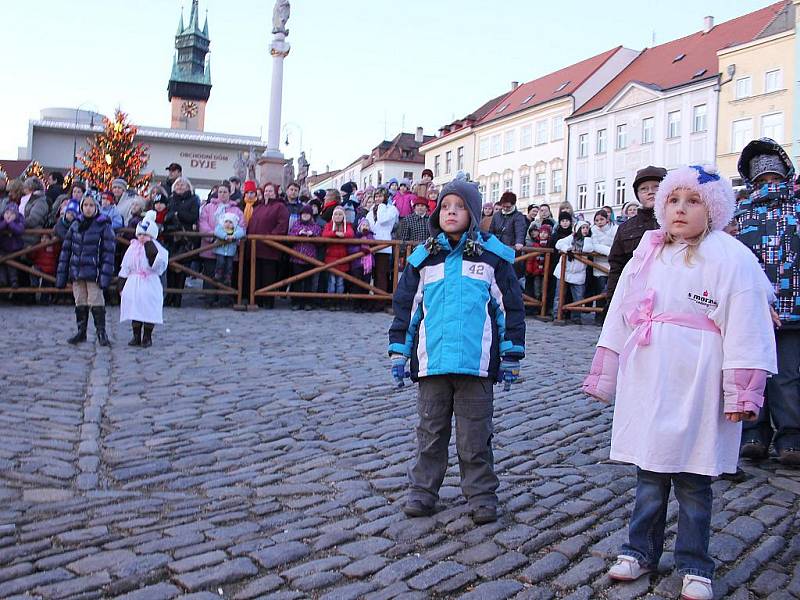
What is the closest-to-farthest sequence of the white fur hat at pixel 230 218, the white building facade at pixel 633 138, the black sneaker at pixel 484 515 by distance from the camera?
1. the black sneaker at pixel 484 515
2. the white fur hat at pixel 230 218
3. the white building facade at pixel 633 138

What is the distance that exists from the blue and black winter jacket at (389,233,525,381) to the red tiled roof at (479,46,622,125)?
53719mm

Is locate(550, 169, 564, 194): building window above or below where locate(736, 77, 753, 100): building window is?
below

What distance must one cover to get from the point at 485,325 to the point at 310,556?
143 centimetres

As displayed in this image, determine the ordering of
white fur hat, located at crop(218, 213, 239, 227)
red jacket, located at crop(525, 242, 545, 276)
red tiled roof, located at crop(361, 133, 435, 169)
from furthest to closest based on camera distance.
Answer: red tiled roof, located at crop(361, 133, 435, 169)
red jacket, located at crop(525, 242, 545, 276)
white fur hat, located at crop(218, 213, 239, 227)

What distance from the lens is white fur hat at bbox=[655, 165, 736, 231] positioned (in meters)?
3.50

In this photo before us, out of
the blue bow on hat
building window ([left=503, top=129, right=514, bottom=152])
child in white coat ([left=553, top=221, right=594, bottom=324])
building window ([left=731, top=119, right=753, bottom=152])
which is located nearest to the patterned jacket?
the blue bow on hat

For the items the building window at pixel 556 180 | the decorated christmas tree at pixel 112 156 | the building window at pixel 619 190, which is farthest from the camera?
the building window at pixel 556 180

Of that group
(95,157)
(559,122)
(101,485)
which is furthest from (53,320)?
(559,122)

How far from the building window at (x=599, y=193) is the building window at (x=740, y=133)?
412 inches

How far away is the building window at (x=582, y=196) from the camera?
5375 centimetres

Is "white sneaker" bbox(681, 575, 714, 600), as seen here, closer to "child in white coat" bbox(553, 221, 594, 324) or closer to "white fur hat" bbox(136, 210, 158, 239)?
"white fur hat" bbox(136, 210, 158, 239)

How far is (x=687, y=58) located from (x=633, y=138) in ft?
17.5

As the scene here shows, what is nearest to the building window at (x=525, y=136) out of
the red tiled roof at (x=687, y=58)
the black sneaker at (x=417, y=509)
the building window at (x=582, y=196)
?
the red tiled roof at (x=687, y=58)

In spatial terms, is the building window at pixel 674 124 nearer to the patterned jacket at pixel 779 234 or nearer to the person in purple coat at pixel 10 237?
the person in purple coat at pixel 10 237
